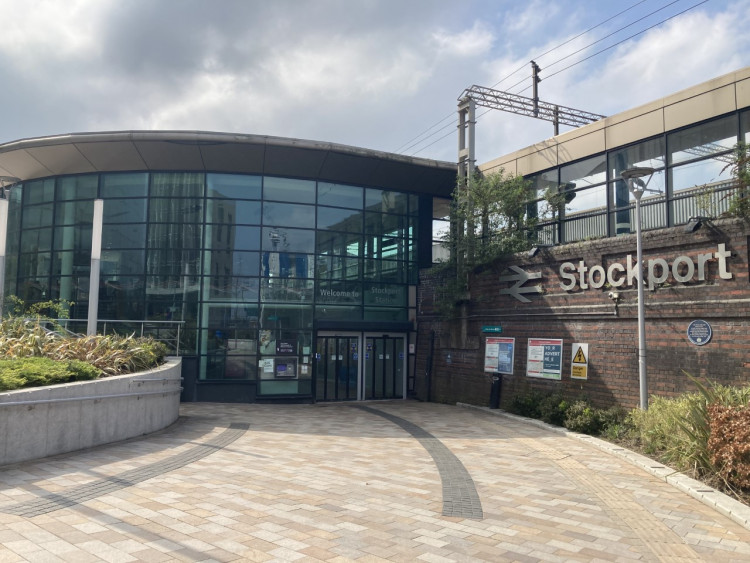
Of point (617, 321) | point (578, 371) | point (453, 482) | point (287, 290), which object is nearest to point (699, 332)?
point (617, 321)

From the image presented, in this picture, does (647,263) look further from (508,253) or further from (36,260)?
(36,260)

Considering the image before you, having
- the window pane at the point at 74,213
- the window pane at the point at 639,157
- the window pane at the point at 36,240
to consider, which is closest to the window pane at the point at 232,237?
the window pane at the point at 74,213

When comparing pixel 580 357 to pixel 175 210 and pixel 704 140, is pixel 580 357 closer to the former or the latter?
pixel 704 140

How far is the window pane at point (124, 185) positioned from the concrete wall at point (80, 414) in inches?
359

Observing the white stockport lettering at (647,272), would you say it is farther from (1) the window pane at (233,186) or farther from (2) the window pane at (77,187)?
(2) the window pane at (77,187)

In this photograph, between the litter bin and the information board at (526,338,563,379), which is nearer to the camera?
the information board at (526,338,563,379)

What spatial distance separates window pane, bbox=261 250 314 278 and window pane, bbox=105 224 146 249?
162 inches

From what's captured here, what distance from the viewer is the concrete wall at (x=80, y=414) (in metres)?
8.93

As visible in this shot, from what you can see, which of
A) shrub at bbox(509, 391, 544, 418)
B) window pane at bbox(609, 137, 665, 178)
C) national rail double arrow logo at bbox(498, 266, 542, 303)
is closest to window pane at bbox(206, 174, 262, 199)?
national rail double arrow logo at bbox(498, 266, 542, 303)

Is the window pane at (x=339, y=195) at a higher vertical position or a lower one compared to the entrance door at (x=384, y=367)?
higher

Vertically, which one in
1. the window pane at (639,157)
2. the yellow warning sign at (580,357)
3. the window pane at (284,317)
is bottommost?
the yellow warning sign at (580,357)

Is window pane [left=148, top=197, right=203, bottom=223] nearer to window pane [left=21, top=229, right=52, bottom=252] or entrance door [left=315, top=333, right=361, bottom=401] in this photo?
window pane [left=21, top=229, right=52, bottom=252]

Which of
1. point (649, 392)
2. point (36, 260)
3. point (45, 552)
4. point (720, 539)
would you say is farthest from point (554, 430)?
point (36, 260)

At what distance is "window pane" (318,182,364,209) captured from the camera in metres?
20.9
